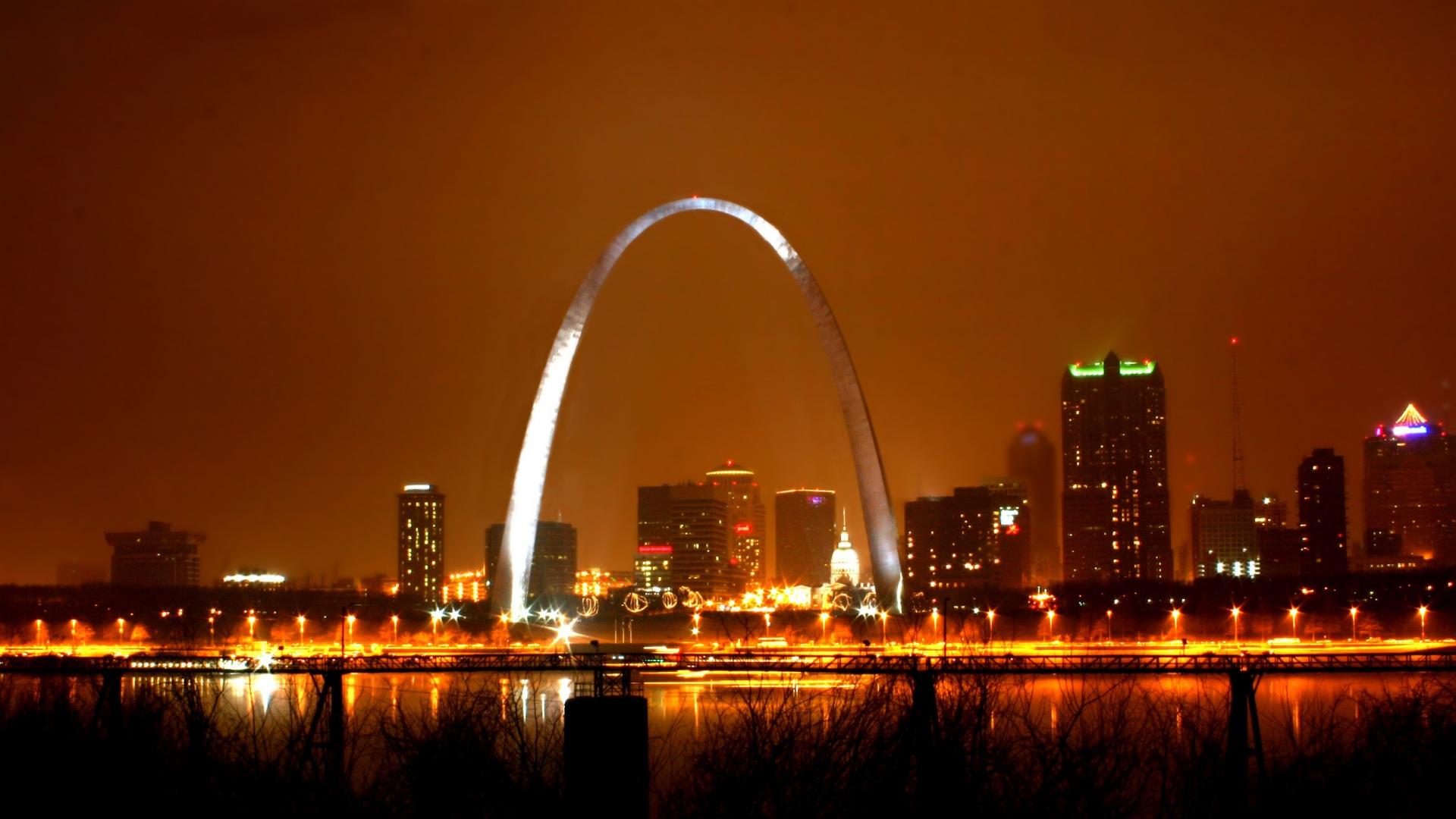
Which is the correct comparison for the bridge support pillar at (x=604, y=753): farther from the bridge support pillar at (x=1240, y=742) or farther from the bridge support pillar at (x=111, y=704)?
the bridge support pillar at (x=111, y=704)

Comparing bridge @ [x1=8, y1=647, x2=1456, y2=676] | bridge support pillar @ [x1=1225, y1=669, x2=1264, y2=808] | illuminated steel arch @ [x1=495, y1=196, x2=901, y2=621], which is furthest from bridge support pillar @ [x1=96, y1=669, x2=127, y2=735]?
A: illuminated steel arch @ [x1=495, y1=196, x2=901, y2=621]

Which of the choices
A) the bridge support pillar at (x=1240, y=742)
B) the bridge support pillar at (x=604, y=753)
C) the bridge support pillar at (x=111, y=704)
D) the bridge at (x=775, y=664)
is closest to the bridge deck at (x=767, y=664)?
the bridge at (x=775, y=664)

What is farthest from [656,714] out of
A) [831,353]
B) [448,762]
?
[831,353]

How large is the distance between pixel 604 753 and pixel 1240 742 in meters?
15.3

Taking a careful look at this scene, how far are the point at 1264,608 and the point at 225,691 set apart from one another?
67429mm

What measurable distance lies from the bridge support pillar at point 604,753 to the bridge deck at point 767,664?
13.9m

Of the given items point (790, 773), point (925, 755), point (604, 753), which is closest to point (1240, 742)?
point (925, 755)

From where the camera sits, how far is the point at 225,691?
173 ft

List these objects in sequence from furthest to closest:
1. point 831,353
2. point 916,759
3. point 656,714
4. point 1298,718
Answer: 1. point 831,353
2. point 656,714
3. point 1298,718
4. point 916,759

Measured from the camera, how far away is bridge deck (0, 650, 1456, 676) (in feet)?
137

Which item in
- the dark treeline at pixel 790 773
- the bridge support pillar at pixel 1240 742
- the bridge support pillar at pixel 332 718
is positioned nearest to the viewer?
the dark treeline at pixel 790 773

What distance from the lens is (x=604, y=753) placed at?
2047 cm

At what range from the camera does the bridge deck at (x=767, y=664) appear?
137ft

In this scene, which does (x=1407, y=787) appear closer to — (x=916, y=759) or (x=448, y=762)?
(x=916, y=759)
